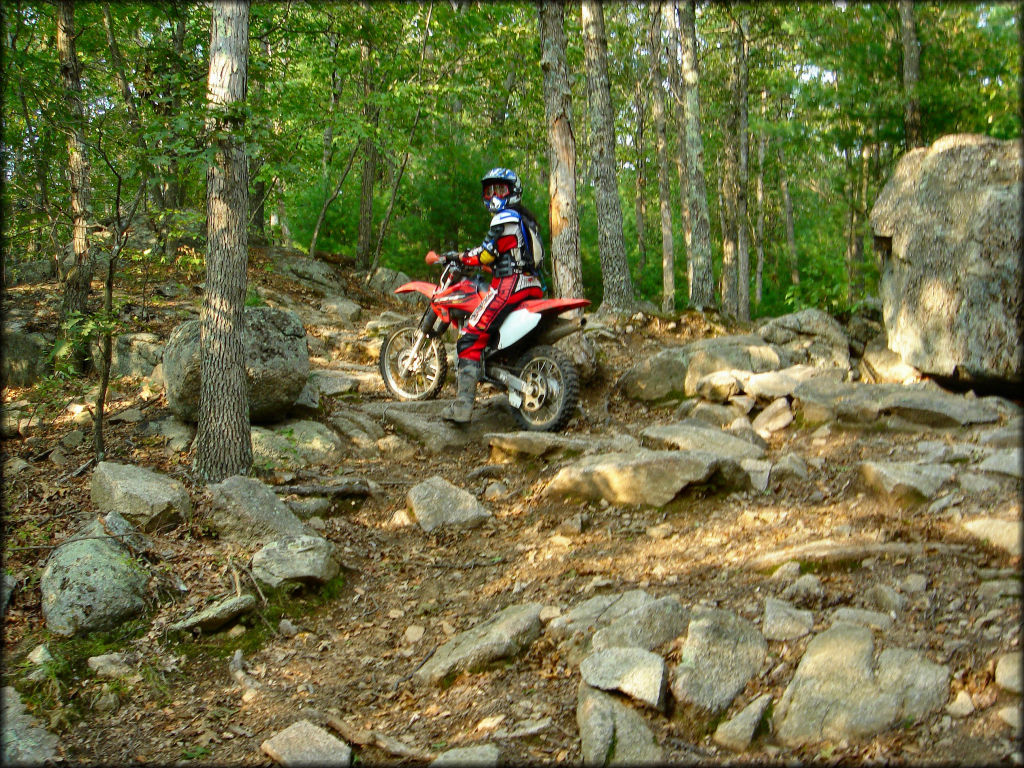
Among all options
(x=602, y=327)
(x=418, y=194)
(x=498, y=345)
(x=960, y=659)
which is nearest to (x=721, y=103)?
(x=418, y=194)

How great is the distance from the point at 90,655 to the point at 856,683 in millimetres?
3791

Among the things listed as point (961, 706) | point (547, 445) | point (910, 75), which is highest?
point (910, 75)

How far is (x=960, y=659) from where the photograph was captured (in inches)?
119

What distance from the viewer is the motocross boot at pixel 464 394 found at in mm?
7738

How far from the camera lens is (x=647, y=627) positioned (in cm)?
372

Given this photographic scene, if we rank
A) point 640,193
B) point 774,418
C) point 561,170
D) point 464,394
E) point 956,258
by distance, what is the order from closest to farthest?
point 956,258 < point 774,418 < point 464,394 < point 561,170 < point 640,193

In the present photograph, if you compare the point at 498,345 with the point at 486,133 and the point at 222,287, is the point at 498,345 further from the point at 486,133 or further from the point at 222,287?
the point at 486,133

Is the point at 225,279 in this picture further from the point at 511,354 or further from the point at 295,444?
the point at 511,354

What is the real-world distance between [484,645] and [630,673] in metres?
0.87

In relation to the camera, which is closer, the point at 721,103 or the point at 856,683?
the point at 856,683

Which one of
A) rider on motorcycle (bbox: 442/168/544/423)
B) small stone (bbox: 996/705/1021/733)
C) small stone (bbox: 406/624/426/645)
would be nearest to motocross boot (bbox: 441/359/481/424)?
rider on motorcycle (bbox: 442/168/544/423)

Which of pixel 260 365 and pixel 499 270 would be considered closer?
pixel 260 365

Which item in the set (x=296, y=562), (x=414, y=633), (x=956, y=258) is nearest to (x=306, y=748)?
(x=414, y=633)

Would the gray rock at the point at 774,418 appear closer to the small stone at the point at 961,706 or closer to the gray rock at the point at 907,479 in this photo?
the gray rock at the point at 907,479
